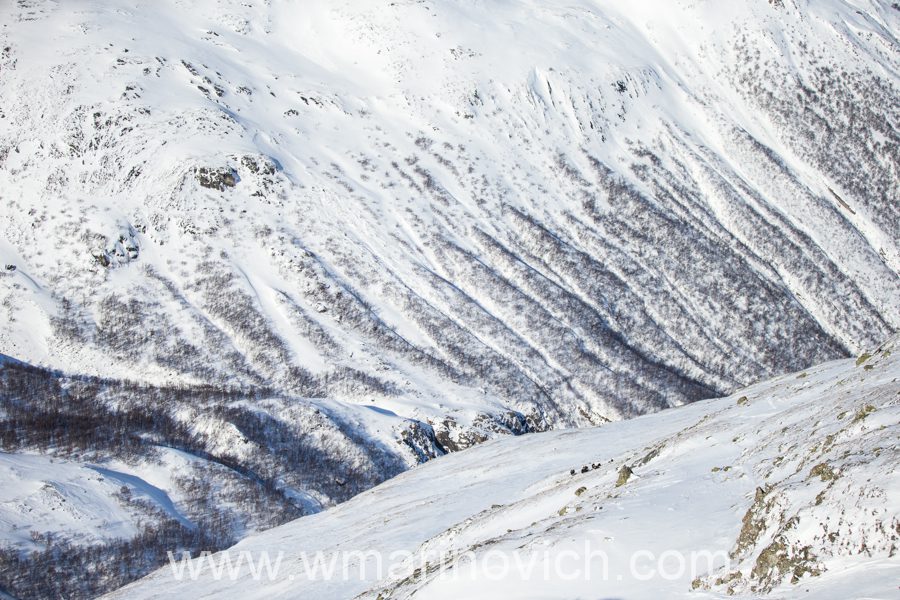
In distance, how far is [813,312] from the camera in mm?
104562

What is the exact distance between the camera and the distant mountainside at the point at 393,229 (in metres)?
75.6

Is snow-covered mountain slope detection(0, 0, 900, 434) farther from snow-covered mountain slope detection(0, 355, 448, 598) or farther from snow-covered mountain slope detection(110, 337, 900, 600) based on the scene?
snow-covered mountain slope detection(110, 337, 900, 600)

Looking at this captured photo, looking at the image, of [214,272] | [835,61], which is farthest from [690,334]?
[835,61]

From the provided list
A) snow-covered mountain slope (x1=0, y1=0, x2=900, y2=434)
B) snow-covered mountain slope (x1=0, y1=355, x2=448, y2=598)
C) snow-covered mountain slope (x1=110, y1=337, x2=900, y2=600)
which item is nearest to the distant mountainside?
snow-covered mountain slope (x1=0, y1=355, x2=448, y2=598)

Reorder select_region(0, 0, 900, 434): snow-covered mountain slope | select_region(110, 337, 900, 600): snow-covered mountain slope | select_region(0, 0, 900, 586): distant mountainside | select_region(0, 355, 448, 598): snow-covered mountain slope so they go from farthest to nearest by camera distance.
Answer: select_region(0, 0, 900, 434): snow-covered mountain slope < select_region(0, 0, 900, 586): distant mountainside < select_region(0, 355, 448, 598): snow-covered mountain slope < select_region(110, 337, 900, 600): snow-covered mountain slope

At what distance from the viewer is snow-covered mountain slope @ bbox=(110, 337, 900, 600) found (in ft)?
37.4

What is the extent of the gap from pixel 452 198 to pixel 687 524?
310 ft

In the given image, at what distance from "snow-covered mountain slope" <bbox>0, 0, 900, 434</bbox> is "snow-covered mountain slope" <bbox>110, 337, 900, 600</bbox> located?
5164cm

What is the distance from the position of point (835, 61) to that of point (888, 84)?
8947 mm

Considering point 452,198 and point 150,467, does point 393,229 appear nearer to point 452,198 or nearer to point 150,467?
point 452,198

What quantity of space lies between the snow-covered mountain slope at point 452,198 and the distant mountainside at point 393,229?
0.40m

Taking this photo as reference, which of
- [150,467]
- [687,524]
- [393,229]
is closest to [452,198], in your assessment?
[393,229]

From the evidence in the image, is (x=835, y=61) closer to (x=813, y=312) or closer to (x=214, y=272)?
(x=813, y=312)

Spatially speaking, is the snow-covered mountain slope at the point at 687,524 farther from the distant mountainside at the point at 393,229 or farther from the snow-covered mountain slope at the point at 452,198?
the snow-covered mountain slope at the point at 452,198
